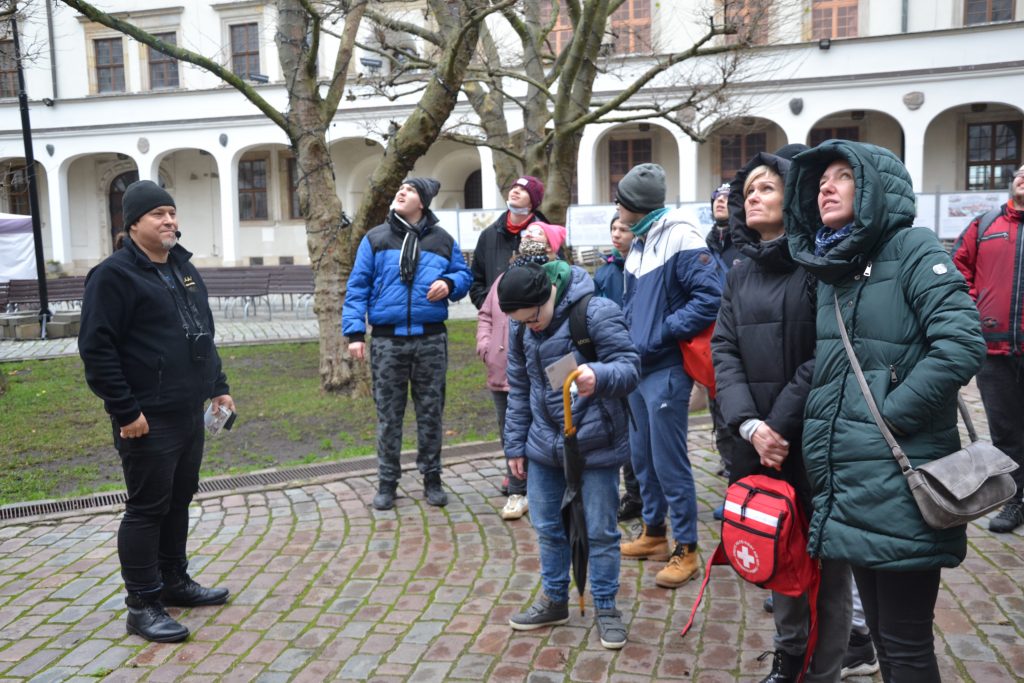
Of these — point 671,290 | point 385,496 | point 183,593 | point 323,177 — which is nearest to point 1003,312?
point 671,290

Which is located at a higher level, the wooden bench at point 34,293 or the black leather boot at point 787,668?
the wooden bench at point 34,293

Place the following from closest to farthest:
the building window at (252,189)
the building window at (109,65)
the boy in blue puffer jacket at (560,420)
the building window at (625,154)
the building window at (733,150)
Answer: the boy in blue puffer jacket at (560,420), the building window at (733,150), the building window at (625,154), the building window at (109,65), the building window at (252,189)

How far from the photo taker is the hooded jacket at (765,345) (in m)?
3.14

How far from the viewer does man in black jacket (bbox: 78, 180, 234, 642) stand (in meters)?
3.97

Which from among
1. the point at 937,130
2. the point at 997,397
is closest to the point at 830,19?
the point at 937,130

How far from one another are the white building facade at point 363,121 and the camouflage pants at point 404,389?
18.8 meters

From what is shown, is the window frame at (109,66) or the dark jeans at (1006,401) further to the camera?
the window frame at (109,66)

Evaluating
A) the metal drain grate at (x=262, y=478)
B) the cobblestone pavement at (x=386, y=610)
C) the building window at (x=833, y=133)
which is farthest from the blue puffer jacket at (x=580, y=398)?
the building window at (x=833, y=133)

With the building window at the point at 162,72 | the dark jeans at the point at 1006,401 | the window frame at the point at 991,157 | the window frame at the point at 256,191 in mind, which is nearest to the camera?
the dark jeans at the point at 1006,401

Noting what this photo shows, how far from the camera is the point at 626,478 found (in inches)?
225

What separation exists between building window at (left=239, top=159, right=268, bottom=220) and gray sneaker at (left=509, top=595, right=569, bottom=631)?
98.0 ft

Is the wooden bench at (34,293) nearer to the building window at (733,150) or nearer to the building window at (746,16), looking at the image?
the building window at (746,16)

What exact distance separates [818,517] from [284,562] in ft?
10.3

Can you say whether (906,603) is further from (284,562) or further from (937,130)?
(937,130)
